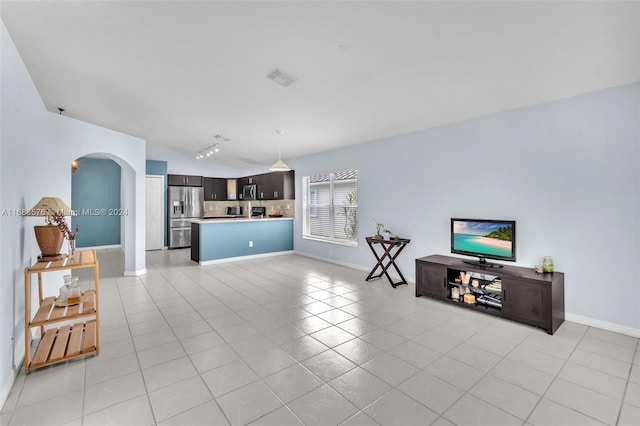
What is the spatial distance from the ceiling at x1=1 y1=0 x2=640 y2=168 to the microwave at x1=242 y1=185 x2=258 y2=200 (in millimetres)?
4202

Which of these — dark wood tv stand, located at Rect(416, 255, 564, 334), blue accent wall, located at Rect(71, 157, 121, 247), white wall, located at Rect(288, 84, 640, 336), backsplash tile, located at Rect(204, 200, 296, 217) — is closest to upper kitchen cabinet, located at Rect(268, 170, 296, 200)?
backsplash tile, located at Rect(204, 200, 296, 217)

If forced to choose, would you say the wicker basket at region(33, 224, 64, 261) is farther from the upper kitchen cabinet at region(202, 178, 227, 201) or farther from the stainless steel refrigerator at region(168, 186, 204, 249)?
the upper kitchen cabinet at region(202, 178, 227, 201)

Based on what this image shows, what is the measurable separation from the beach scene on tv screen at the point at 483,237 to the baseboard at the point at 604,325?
35.2 inches

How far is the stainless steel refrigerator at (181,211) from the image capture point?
28.0ft

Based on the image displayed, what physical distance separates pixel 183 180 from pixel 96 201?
230 centimetres

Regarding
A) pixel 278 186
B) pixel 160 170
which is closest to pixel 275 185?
pixel 278 186

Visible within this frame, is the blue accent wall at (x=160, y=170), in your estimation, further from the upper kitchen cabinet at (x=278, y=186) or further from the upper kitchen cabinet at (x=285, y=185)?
the upper kitchen cabinet at (x=285, y=185)

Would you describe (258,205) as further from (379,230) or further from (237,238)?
(379,230)

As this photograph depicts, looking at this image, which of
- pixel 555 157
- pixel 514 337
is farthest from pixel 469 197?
pixel 514 337

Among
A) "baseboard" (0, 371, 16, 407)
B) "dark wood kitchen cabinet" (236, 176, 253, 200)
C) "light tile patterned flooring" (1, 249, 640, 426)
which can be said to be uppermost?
"dark wood kitchen cabinet" (236, 176, 253, 200)

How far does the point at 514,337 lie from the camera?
288 centimetres

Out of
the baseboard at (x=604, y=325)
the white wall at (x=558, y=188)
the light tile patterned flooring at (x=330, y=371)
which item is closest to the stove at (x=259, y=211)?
the light tile patterned flooring at (x=330, y=371)

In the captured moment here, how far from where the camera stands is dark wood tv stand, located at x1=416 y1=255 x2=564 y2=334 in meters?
2.98

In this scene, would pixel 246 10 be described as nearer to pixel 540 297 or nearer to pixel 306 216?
pixel 540 297
